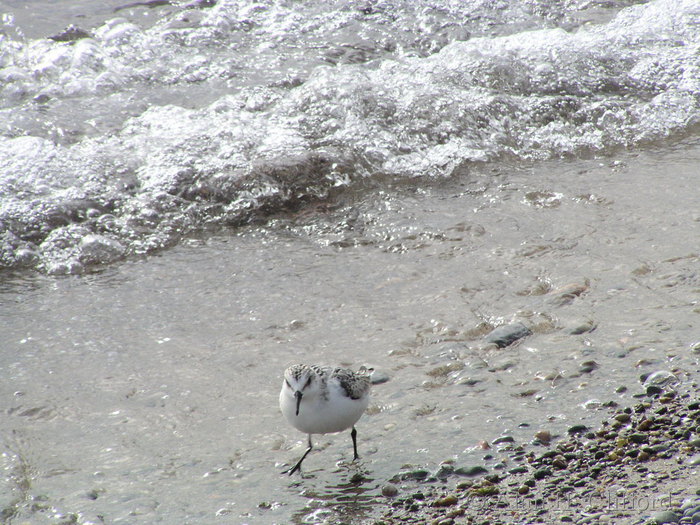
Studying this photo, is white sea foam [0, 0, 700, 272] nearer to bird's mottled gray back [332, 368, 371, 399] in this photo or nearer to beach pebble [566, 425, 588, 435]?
bird's mottled gray back [332, 368, 371, 399]

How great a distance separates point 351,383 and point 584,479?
1290 millimetres

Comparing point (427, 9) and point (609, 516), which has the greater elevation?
point (427, 9)

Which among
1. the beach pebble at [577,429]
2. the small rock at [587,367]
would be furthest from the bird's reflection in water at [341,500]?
the small rock at [587,367]

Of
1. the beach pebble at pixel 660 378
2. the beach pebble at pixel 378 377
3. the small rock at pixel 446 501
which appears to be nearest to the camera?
the small rock at pixel 446 501

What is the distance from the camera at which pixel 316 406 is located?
13.3 feet

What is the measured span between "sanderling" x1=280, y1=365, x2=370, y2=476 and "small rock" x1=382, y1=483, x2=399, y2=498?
378mm

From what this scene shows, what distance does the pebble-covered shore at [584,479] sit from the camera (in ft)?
10.3

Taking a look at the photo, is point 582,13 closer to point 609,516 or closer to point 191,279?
point 191,279

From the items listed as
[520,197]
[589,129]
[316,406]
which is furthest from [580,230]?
[316,406]

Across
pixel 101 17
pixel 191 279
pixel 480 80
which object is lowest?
pixel 191 279

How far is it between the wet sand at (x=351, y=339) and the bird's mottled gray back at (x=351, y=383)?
1.00 feet

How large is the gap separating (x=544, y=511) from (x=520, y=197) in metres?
4.54

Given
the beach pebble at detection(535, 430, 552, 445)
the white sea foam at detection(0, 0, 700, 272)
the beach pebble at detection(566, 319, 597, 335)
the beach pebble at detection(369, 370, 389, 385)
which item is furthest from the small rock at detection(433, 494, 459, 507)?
the white sea foam at detection(0, 0, 700, 272)

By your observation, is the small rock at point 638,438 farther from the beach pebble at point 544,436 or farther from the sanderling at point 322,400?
the sanderling at point 322,400
